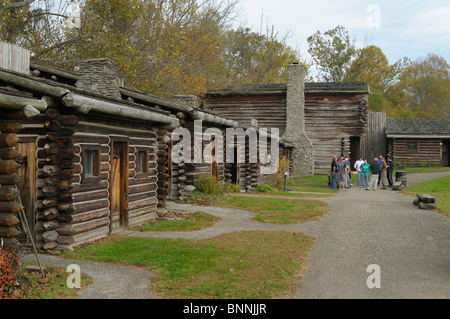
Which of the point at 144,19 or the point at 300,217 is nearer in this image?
the point at 300,217

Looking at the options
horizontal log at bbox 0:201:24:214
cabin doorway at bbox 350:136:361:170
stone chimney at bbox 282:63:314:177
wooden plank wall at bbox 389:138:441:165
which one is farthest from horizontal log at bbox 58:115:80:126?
wooden plank wall at bbox 389:138:441:165

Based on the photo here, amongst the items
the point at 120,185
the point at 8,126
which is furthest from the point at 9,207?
the point at 120,185

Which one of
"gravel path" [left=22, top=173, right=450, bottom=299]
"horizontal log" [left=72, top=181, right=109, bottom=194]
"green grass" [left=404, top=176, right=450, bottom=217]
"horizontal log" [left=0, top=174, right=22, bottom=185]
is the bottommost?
"gravel path" [left=22, top=173, right=450, bottom=299]

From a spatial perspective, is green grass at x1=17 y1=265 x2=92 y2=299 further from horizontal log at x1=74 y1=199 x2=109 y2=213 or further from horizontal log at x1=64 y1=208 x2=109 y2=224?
horizontal log at x1=74 y1=199 x2=109 y2=213

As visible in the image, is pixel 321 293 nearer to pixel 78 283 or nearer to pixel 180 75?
pixel 78 283

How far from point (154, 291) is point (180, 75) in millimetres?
22929

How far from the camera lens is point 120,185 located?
11.8 meters

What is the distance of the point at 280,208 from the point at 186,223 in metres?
4.76

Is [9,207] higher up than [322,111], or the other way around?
[322,111]

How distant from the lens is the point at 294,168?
1377 inches

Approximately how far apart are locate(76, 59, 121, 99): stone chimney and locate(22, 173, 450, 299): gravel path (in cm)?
444

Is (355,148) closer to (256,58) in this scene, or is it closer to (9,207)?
(256,58)

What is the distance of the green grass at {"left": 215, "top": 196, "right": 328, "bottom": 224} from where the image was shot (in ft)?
46.6
